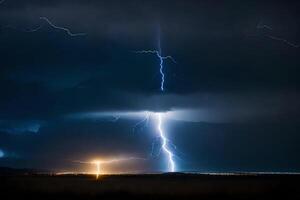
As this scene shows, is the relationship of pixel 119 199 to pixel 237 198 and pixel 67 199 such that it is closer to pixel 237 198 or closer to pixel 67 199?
pixel 67 199

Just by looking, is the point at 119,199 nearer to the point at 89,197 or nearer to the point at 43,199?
the point at 89,197

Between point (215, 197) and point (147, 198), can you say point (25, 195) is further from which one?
point (215, 197)

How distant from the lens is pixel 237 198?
41406 millimetres

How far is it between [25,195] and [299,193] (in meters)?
16.3

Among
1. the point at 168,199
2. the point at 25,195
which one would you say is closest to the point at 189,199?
the point at 168,199

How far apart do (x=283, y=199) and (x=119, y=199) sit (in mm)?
9234

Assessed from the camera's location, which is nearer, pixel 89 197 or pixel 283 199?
pixel 283 199

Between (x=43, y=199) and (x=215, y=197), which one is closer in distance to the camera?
(x=43, y=199)

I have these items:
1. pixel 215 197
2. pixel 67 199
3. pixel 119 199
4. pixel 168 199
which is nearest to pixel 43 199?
→ pixel 67 199

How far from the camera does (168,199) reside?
41.5 metres

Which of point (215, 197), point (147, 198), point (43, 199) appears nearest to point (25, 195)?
point (43, 199)

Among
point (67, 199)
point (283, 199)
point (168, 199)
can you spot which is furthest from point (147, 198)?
point (283, 199)

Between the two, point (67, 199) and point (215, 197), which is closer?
point (67, 199)

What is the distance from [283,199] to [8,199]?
14726 mm
